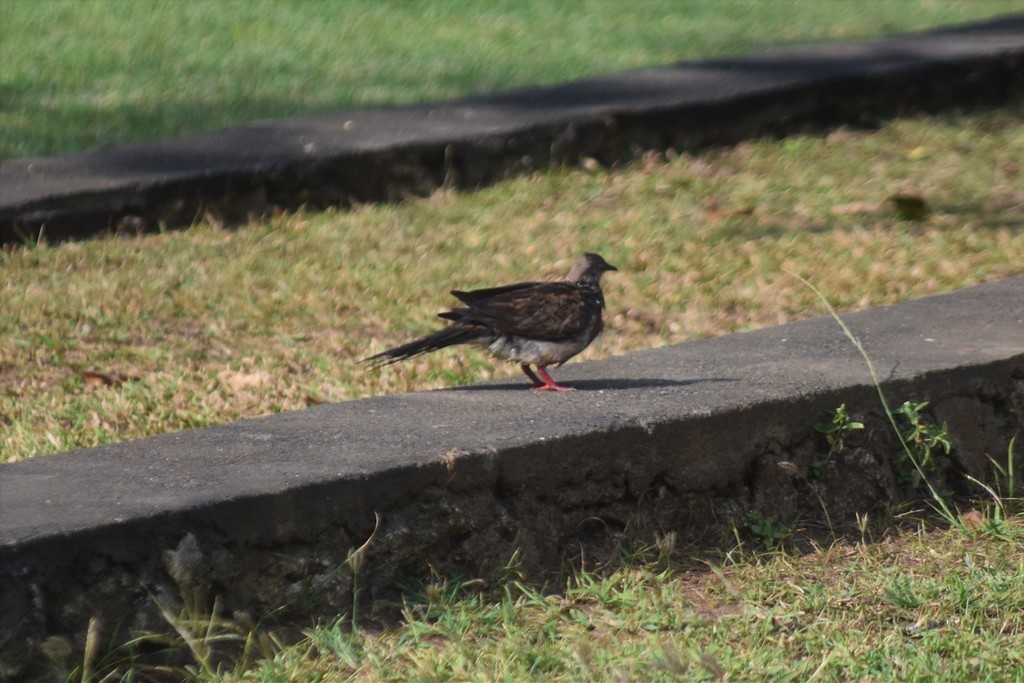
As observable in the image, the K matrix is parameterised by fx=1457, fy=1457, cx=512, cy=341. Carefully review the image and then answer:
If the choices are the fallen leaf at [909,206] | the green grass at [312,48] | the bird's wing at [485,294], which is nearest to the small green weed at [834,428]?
the bird's wing at [485,294]

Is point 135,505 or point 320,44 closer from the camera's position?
point 135,505

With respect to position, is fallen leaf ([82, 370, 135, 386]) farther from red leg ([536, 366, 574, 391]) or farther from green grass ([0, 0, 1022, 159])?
green grass ([0, 0, 1022, 159])

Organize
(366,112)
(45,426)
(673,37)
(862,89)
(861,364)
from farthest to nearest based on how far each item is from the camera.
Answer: (673,37)
(862,89)
(366,112)
(45,426)
(861,364)

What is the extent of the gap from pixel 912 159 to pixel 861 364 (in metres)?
4.15

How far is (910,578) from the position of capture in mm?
3828

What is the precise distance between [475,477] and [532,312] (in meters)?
1.05

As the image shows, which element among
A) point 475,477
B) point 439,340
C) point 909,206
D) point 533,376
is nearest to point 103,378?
point 439,340

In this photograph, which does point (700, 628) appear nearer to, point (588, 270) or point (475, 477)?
point (475, 477)

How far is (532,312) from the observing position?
4.62m

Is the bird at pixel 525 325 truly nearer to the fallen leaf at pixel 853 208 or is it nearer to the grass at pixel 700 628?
the grass at pixel 700 628

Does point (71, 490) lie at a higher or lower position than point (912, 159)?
higher

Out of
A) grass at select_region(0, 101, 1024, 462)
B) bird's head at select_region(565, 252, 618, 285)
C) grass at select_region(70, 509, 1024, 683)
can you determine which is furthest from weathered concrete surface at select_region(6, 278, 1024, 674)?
grass at select_region(0, 101, 1024, 462)

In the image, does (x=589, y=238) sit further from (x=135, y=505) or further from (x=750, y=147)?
(x=135, y=505)

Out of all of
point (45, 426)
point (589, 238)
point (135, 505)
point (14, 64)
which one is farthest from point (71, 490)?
point (14, 64)
